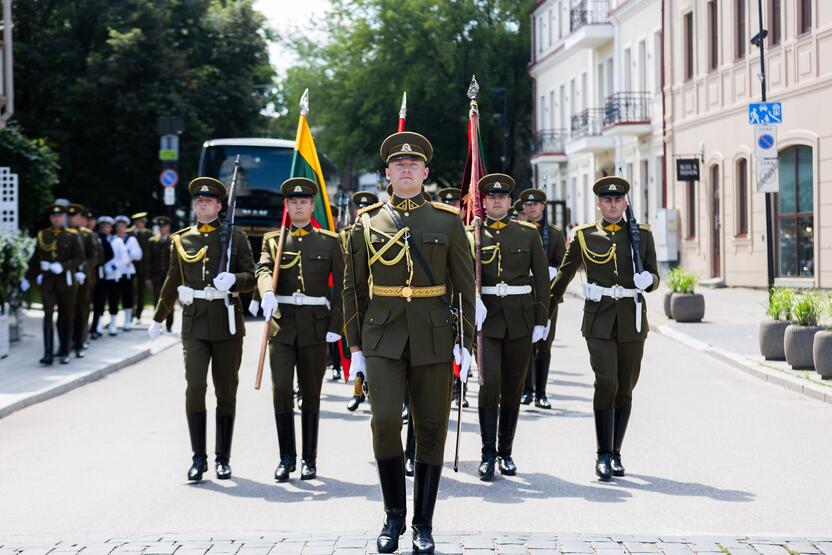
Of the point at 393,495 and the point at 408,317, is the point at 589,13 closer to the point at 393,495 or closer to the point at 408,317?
the point at 408,317

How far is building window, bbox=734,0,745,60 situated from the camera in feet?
102

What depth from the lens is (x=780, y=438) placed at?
10.3 m

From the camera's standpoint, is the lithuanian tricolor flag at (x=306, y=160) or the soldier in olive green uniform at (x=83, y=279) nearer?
the lithuanian tricolor flag at (x=306, y=160)

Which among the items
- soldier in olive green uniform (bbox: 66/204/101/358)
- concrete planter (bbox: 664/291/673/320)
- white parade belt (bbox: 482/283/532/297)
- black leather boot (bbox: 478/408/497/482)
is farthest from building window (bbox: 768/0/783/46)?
black leather boot (bbox: 478/408/497/482)

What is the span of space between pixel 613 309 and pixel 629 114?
107ft

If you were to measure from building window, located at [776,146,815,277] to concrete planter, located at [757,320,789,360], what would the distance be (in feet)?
38.1

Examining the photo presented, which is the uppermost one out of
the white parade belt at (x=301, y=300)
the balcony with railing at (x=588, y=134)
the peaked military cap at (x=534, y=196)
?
the balcony with railing at (x=588, y=134)

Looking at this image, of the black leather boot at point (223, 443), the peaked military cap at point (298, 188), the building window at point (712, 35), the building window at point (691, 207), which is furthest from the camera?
the building window at point (691, 207)

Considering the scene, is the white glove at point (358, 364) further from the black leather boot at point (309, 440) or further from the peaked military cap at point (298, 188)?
the peaked military cap at point (298, 188)

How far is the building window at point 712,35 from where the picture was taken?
33.2 metres

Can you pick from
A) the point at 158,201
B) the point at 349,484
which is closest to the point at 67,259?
the point at 349,484

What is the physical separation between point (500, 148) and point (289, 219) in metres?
53.4

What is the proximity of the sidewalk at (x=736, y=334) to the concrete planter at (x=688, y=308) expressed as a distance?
15 cm

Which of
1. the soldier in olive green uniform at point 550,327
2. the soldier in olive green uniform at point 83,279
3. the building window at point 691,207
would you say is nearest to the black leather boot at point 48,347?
the soldier in olive green uniform at point 83,279
